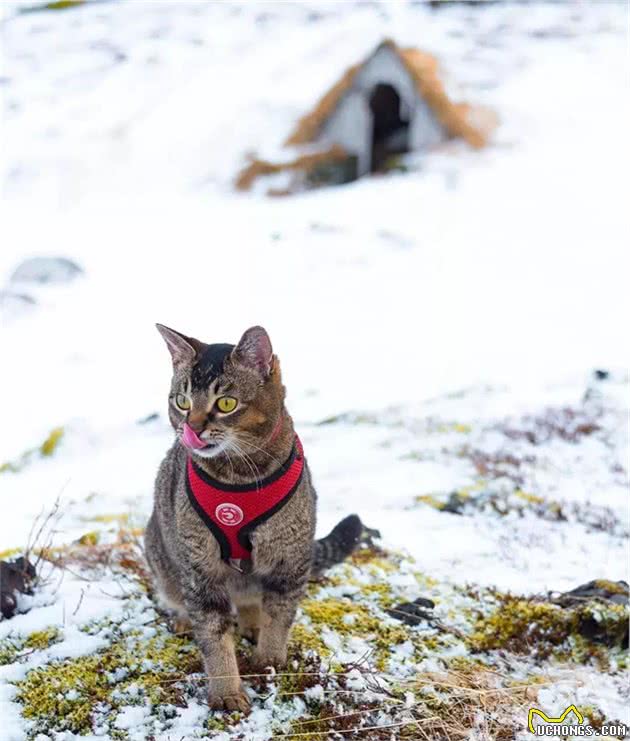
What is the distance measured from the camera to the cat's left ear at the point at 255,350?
2.92m

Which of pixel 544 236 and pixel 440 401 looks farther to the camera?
pixel 544 236

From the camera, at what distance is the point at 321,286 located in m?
13.0

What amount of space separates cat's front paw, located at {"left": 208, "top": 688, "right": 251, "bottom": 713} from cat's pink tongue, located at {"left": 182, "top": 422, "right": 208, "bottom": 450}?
101cm

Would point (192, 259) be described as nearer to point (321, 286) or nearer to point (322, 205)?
point (321, 286)

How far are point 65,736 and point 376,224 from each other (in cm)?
1313

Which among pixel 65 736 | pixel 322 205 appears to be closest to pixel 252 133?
pixel 322 205

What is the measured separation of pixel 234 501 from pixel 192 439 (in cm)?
32

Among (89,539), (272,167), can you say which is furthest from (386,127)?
(89,539)

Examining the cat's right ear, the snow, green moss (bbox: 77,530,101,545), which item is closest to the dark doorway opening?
the snow

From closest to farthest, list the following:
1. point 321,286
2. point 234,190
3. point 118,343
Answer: point 118,343 < point 321,286 < point 234,190

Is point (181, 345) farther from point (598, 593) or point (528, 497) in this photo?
point (528, 497)

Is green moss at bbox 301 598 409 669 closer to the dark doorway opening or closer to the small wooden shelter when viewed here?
the small wooden shelter

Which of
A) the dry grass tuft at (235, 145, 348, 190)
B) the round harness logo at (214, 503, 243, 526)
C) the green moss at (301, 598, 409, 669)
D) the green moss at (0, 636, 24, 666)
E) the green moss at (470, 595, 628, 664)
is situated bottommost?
the dry grass tuft at (235, 145, 348, 190)

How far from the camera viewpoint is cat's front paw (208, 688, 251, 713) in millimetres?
2971
